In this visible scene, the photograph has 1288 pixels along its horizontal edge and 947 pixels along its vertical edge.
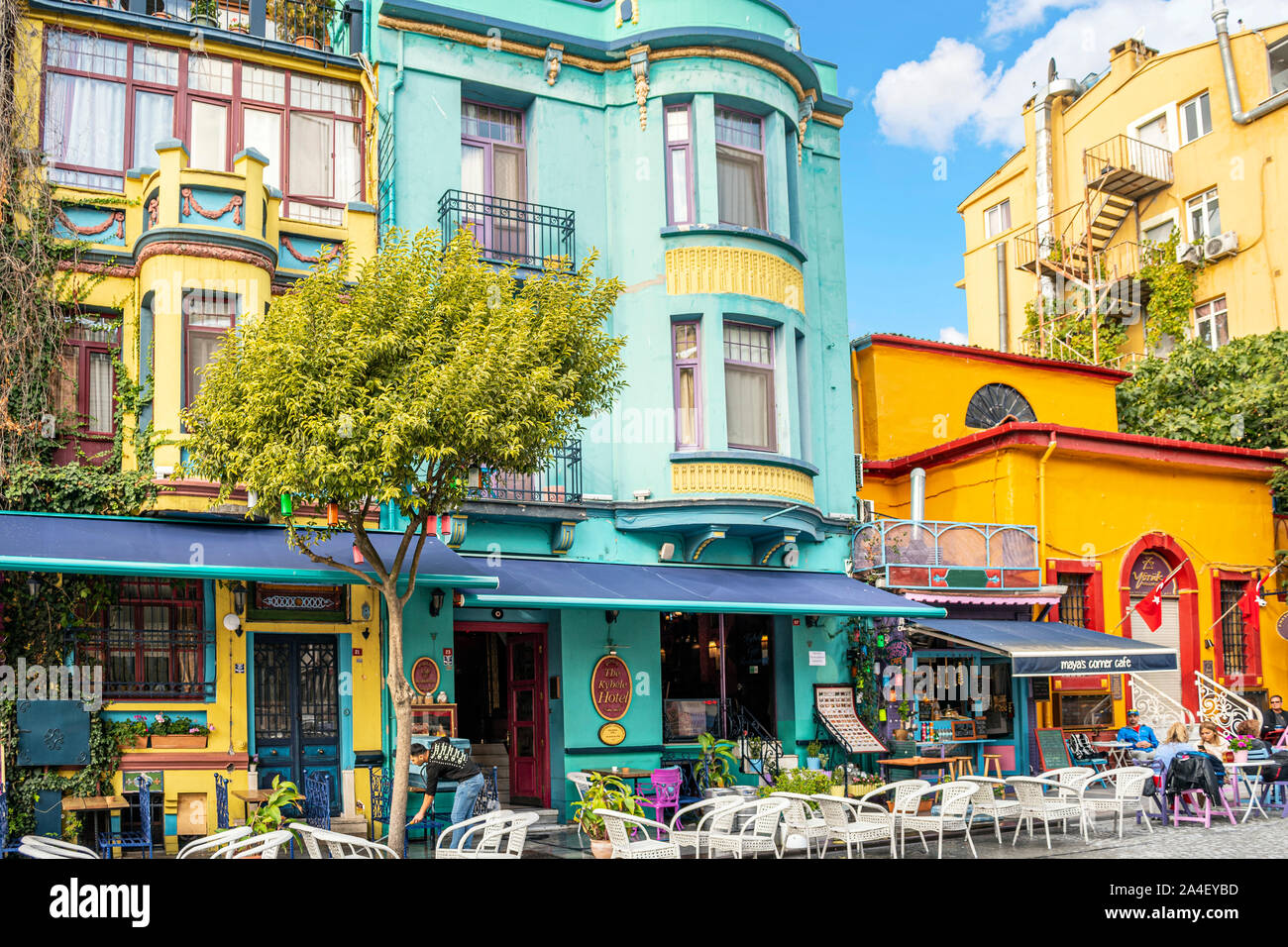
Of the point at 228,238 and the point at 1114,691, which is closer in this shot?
the point at 228,238

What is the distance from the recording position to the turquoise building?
57.3 feet

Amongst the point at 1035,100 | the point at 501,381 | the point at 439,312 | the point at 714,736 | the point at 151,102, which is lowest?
the point at 714,736

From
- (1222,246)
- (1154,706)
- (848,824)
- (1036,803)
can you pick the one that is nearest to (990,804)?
(1036,803)

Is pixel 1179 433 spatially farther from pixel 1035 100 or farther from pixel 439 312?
pixel 439 312

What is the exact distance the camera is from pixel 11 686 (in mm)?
13703

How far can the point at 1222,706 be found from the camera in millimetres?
22969

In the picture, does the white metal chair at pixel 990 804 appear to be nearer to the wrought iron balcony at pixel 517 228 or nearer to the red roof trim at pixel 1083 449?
the red roof trim at pixel 1083 449

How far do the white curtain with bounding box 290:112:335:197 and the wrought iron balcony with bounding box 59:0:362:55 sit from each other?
135 centimetres

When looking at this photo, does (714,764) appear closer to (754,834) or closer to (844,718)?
(844,718)

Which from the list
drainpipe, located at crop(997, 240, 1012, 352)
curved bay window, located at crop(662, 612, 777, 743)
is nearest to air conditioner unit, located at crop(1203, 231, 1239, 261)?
drainpipe, located at crop(997, 240, 1012, 352)

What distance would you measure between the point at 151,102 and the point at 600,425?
25.0ft

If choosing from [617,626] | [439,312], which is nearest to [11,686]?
[439,312]
